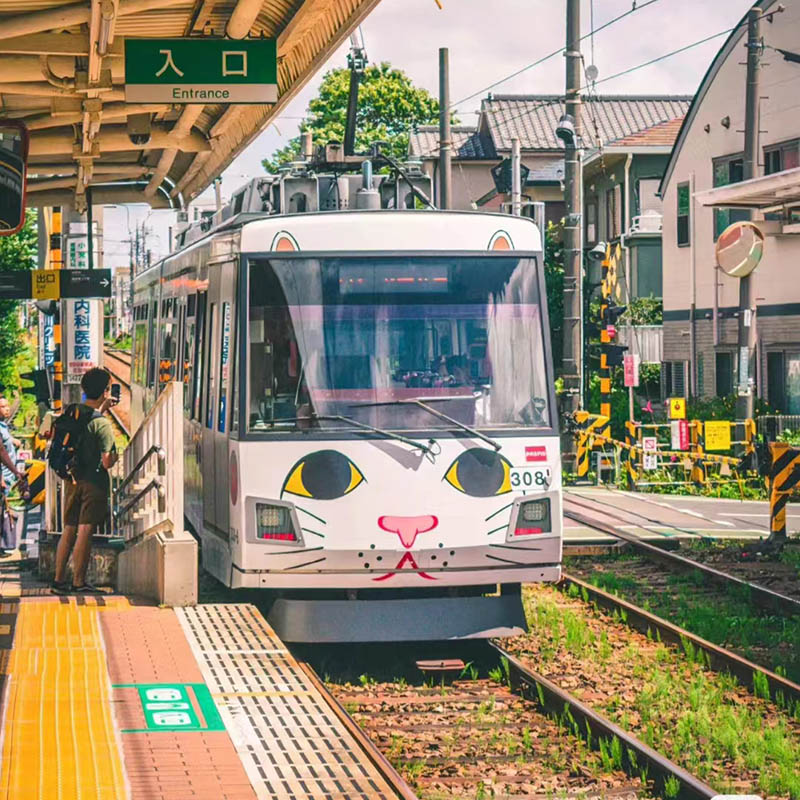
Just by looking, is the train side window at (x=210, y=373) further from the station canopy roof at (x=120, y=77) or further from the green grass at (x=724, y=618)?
the green grass at (x=724, y=618)

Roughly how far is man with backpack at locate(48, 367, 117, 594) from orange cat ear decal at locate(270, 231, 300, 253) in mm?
2198

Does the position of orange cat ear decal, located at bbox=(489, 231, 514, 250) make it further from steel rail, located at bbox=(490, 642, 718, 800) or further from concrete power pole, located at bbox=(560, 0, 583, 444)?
concrete power pole, located at bbox=(560, 0, 583, 444)

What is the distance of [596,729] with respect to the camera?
9305 mm

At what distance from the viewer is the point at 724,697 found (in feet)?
35.1

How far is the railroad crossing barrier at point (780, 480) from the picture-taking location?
17.8 meters

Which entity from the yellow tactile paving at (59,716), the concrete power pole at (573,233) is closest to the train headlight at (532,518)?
the yellow tactile paving at (59,716)

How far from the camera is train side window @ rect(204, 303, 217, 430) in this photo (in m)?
12.6

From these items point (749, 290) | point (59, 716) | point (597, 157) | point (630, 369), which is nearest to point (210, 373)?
point (59, 716)

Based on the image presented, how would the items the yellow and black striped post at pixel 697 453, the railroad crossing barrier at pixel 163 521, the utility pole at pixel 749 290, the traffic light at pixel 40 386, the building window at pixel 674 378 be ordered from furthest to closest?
the building window at pixel 674 378 → the utility pole at pixel 749 290 → the yellow and black striped post at pixel 697 453 → the traffic light at pixel 40 386 → the railroad crossing barrier at pixel 163 521

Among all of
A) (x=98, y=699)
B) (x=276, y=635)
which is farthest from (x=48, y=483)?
(x=98, y=699)

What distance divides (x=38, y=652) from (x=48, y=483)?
5318 millimetres

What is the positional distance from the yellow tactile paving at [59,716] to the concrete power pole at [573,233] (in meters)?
16.4

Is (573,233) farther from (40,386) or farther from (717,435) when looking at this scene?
(40,386)

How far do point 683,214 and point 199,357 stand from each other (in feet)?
82.0
